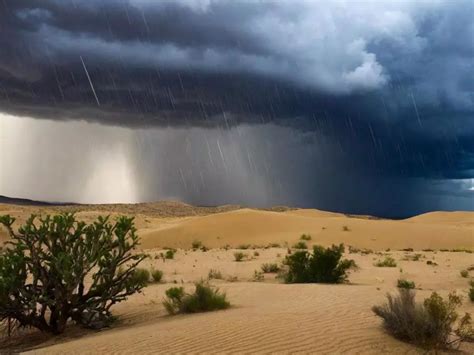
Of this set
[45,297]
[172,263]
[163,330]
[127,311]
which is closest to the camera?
[163,330]

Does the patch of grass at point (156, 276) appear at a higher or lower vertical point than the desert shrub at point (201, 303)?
higher

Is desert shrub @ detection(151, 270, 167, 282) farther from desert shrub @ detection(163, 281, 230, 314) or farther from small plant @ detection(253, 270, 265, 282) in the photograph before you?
desert shrub @ detection(163, 281, 230, 314)

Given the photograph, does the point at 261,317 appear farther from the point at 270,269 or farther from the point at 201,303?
the point at 270,269

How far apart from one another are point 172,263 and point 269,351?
59.5ft

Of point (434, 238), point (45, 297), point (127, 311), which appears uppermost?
point (45, 297)

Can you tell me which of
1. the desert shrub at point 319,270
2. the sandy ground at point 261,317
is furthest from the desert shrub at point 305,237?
the desert shrub at point 319,270

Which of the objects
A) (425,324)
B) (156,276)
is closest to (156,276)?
(156,276)

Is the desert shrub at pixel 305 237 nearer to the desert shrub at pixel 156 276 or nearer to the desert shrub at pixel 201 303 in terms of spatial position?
the desert shrub at pixel 156 276

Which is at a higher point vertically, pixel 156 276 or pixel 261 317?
pixel 156 276

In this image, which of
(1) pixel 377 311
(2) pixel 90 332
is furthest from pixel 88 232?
(1) pixel 377 311

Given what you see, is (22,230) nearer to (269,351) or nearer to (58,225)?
→ (58,225)

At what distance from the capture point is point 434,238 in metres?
39.7

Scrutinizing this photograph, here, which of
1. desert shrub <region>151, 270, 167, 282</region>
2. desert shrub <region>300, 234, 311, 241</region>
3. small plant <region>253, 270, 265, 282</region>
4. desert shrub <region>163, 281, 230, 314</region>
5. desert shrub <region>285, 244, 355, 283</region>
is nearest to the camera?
desert shrub <region>163, 281, 230, 314</region>

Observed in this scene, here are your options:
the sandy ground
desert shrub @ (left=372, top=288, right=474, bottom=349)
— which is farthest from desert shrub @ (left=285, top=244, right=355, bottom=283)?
desert shrub @ (left=372, top=288, right=474, bottom=349)
